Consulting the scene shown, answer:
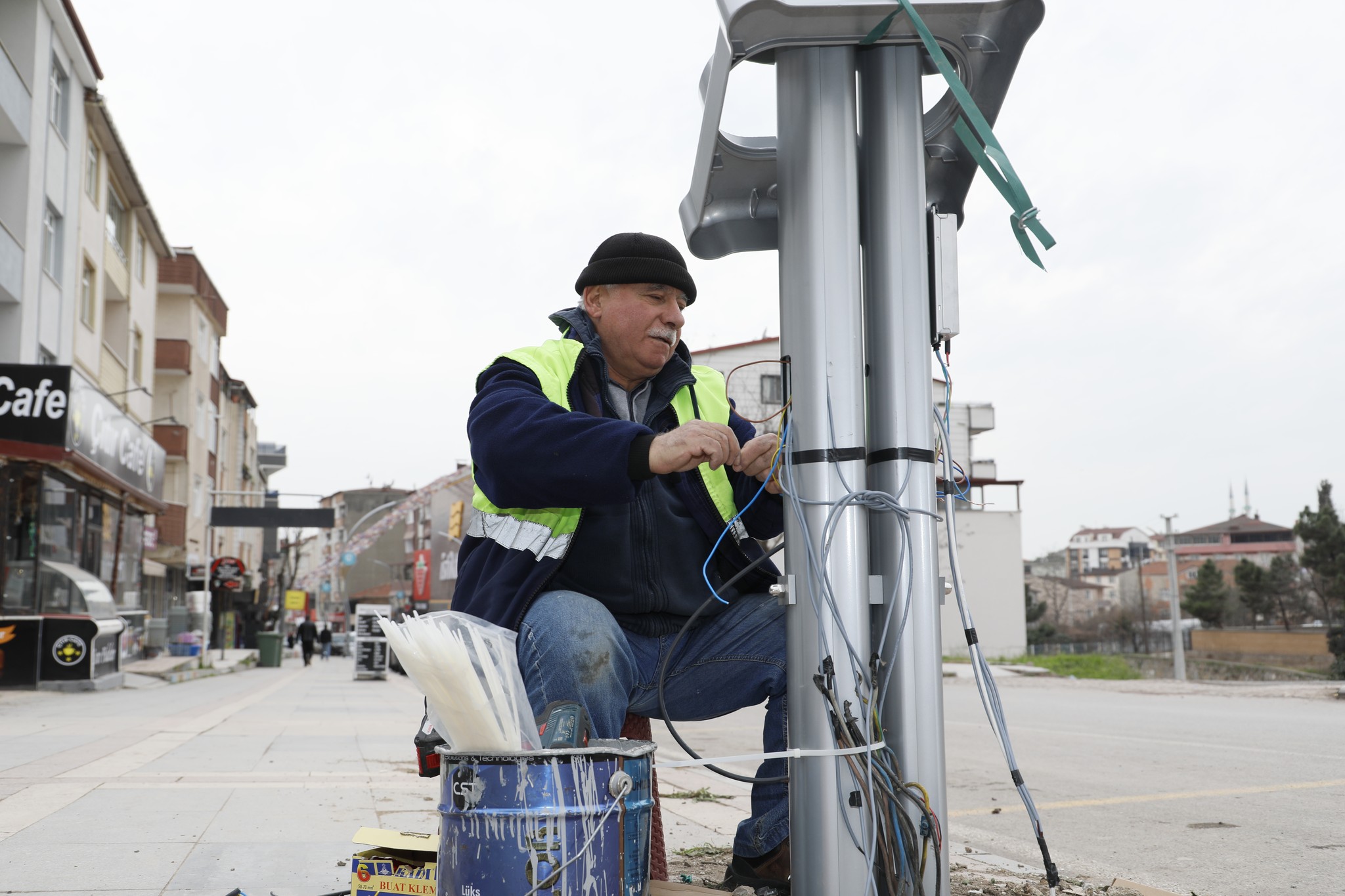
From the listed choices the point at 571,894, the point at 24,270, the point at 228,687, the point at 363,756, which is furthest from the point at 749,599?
the point at 228,687

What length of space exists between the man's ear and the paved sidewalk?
5.55 ft

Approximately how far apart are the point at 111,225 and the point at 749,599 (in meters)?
23.5

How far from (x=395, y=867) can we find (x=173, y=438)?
104 feet

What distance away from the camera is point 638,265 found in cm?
280

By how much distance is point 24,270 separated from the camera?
51.3ft

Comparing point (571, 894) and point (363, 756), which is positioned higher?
point (571, 894)

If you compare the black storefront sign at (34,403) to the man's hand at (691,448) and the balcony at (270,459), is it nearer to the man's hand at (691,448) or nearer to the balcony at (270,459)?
the man's hand at (691,448)

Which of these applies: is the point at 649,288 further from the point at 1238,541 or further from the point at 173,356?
the point at 1238,541

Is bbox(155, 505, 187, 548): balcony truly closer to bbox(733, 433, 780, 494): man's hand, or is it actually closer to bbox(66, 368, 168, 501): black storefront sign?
bbox(66, 368, 168, 501): black storefront sign

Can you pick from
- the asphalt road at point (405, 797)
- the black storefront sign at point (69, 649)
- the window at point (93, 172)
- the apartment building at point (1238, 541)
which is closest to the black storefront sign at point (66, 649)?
the black storefront sign at point (69, 649)

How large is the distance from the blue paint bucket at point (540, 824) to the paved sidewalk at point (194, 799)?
1.21 metres

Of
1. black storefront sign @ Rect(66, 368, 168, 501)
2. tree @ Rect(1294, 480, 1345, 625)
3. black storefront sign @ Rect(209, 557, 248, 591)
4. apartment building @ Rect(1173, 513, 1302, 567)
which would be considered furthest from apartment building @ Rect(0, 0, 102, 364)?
apartment building @ Rect(1173, 513, 1302, 567)

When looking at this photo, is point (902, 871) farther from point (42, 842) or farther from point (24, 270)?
point (24, 270)

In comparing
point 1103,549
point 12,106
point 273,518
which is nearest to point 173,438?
point 273,518
